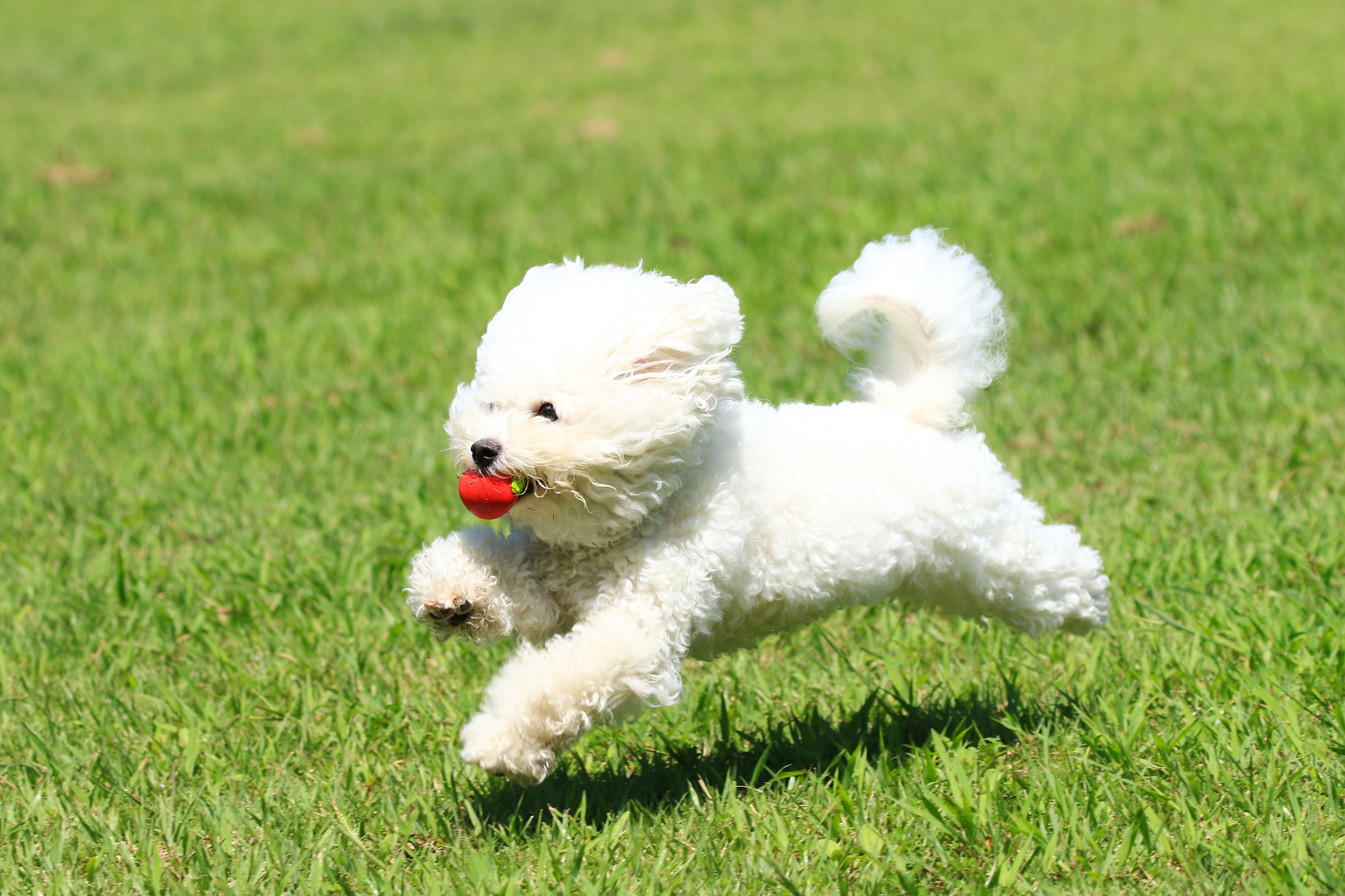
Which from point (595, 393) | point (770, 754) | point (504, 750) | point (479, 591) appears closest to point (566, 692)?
point (504, 750)

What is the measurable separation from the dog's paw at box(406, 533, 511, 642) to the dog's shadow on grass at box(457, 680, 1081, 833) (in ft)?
1.59

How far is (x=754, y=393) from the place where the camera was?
18.0 ft

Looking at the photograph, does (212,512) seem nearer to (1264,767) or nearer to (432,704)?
(432,704)

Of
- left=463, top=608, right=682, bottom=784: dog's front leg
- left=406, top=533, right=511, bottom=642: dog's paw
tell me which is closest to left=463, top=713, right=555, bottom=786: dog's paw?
left=463, top=608, right=682, bottom=784: dog's front leg

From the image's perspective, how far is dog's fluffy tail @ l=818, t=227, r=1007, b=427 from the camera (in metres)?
3.16

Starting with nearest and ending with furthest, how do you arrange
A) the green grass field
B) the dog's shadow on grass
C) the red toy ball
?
the red toy ball → the green grass field → the dog's shadow on grass

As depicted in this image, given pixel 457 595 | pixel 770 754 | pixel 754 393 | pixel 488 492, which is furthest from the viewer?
pixel 754 393

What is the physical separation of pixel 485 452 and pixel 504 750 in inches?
21.2

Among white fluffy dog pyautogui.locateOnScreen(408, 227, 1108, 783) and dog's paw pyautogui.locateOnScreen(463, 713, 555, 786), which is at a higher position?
white fluffy dog pyautogui.locateOnScreen(408, 227, 1108, 783)

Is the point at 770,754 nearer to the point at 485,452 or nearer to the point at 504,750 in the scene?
the point at 504,750

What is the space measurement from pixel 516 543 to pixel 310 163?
8.30 m

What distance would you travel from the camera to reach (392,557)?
172 inches

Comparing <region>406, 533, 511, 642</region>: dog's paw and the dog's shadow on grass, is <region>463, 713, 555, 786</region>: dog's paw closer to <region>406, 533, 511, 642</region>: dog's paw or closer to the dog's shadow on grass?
<region>406, 533, 511, 642</region>: dog's paw

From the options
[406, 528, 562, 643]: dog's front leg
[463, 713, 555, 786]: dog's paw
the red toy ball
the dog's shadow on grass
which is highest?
the red toy ball
